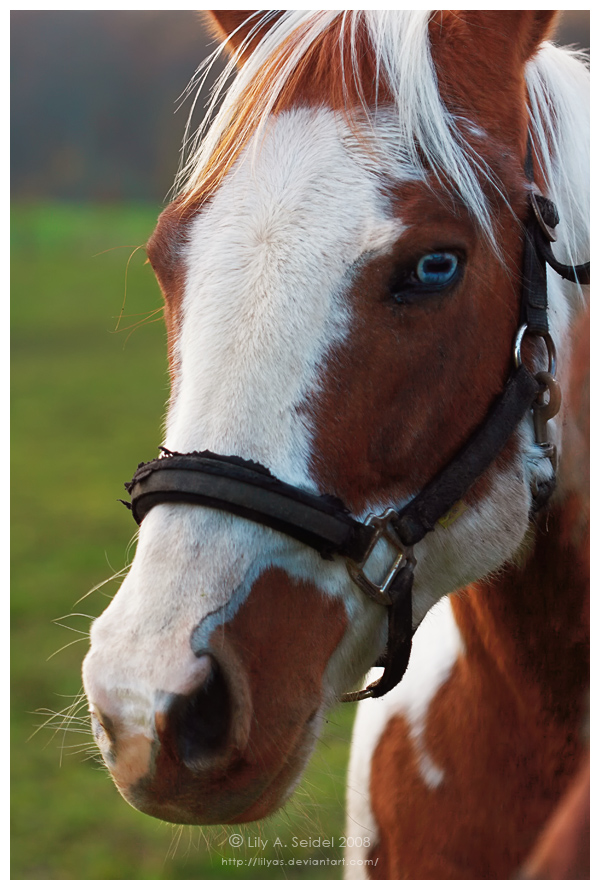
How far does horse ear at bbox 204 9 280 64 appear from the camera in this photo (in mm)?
1644

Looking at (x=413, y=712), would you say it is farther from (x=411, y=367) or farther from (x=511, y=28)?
(x=511, y=28)

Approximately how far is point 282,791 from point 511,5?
4.57ft

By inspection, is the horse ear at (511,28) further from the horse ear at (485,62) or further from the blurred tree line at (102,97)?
the blurred tree line at (102,97)

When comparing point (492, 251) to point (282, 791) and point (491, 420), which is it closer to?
point (491, 420)

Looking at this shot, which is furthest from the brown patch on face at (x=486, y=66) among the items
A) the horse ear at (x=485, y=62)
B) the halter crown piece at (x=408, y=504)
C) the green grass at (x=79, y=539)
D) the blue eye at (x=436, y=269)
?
the green grass at (x=79, y=539)

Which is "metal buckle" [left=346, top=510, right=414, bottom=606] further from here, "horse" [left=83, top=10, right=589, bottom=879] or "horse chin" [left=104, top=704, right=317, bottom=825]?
"horse chin" [left=104, top=704, right=317, bottom=825]

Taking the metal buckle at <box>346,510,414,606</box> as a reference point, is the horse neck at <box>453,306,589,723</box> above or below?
below

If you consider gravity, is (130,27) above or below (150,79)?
above

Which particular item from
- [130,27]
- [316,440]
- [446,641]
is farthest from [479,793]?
[130,27]

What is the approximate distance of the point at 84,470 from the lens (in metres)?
7.96

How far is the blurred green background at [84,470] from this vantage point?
2.34 metres

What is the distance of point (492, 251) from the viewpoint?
136 cm

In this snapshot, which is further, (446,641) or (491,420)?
(446,641)

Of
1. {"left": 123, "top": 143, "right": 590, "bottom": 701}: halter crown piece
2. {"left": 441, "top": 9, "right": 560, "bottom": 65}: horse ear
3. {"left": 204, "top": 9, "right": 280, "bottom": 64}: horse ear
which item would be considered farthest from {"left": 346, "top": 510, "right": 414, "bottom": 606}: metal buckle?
{"left": 204, "top": 9, "right": 280, "bottom": 64}: horse ear
